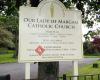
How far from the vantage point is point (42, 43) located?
8.25 metres

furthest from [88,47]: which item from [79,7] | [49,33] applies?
[49,33]

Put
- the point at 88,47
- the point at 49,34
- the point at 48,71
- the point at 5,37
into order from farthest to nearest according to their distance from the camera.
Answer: the point at 88,47
the point at 5,37
the point at 48,71
the point at 49,34

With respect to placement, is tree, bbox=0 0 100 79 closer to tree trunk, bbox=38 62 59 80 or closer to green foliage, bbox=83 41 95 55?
tree trunk, bbox=38 62 59 80

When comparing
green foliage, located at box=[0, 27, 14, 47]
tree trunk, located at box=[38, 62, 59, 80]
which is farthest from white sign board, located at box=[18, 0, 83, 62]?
green foliage, located at box=[0, 27, 14, 47]

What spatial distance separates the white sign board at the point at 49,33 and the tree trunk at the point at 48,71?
33.1 inches

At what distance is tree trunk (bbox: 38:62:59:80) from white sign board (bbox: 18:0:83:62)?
84cm

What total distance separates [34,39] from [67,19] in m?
1.02

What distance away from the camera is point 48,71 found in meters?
9.39

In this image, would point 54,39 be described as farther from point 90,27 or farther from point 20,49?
point 90,27

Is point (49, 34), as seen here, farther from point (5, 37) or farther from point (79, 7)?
point (5, 37)

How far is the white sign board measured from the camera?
26.7 feet

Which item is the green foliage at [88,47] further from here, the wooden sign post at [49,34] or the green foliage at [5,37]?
the green foliage at [5,37]

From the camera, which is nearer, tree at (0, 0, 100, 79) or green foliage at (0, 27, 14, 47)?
tree at (0, 0, 100, 79)

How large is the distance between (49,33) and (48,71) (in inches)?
57.0
